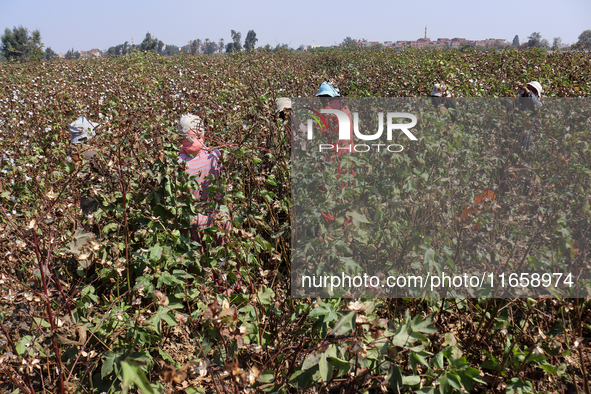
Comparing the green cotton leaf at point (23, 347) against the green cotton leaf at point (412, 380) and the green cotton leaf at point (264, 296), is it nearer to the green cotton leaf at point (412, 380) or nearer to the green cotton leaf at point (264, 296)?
the green cotton leaf at point (264, 296)

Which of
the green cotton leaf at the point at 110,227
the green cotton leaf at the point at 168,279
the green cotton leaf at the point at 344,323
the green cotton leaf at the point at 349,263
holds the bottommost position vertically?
the green cotton leaf at the point at 168,279

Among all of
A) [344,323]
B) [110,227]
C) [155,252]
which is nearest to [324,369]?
[344,323]

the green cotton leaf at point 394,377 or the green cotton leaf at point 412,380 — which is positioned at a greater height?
the green cotton leaf at point 394,377

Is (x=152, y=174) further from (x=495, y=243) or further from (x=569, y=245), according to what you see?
(x=569, y=245)

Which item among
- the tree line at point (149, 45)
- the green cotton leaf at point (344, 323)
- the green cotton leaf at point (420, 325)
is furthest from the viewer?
the tree line at point (149, 45)

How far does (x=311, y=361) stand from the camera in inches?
52.8

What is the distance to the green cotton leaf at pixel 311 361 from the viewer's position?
1.33m

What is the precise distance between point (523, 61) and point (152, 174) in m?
10.2

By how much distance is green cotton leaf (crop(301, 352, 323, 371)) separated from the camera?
52.2 inches

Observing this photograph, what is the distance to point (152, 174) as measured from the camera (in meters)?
2.14

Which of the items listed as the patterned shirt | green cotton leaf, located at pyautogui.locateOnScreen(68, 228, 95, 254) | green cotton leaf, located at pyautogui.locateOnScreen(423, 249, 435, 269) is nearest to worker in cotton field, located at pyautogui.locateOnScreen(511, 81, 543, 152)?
green cotton leaf, located at pyautogui.locateOnScreen(423, 249, 435, 269)

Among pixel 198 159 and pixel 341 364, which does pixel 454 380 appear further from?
pixel 198 159

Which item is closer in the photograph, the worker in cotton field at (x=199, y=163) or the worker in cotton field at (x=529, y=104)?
the worker in cotton field at (x=199, y=163)

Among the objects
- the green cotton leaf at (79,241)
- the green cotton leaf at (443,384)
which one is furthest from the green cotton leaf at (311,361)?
the green cotton leaf at (79,241)
